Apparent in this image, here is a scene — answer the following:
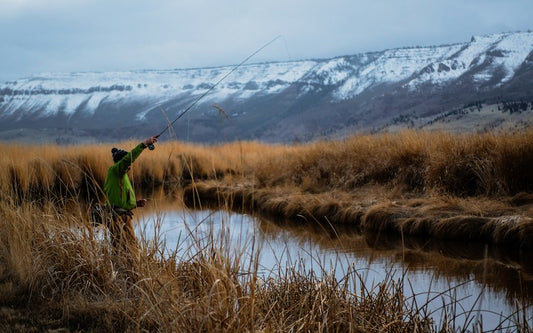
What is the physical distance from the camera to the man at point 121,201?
4742 mm

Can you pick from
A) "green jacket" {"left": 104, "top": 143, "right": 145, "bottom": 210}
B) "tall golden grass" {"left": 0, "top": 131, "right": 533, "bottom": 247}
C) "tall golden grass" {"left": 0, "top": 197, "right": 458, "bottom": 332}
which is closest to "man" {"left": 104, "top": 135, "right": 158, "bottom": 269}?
"green jacket" {"left": 104, "top": 143, "right": 145, "bottom": 210}

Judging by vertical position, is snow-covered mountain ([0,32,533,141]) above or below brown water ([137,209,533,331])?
above

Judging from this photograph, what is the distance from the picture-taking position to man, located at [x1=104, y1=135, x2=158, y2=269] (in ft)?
15.6

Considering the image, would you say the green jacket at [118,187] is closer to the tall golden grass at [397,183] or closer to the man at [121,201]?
the man at [121,201]

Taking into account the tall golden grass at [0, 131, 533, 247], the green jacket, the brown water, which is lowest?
the brown water

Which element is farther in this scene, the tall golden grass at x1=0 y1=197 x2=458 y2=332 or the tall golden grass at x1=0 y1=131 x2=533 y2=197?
the tall golden grass at x1=0 y1=131 x2=533 y2=197

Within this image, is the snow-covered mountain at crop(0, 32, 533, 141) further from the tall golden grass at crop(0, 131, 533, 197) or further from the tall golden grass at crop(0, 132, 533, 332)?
the tall golden grass at crop(0, 132, 533, 332)

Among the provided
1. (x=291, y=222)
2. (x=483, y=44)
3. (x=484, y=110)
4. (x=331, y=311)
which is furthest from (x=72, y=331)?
(x=483, y=44)

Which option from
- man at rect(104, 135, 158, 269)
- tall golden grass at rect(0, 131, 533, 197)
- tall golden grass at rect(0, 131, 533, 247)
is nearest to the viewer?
man at rect(104, 135, 158, 269)

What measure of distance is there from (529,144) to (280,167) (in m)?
6.88

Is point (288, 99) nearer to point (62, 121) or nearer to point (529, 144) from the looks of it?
point (62, 121)

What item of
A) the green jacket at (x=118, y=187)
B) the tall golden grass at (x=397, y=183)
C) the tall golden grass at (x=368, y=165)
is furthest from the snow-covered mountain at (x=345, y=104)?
the green jacket at (x=118, y=187)

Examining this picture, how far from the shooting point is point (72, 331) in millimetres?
3641

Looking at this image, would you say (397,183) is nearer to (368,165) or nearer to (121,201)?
(368,165)
